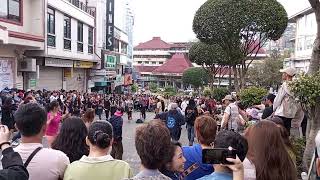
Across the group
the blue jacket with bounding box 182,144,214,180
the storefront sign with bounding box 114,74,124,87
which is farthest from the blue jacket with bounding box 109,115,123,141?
the storefront sign with bounding box 114,74,124,87

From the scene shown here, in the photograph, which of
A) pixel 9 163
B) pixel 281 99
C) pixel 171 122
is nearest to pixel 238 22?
pixel 171 122

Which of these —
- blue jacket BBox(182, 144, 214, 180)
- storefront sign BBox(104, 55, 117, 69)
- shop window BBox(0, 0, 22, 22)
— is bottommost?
blue jacket BBox(182, 144, 214, 180)

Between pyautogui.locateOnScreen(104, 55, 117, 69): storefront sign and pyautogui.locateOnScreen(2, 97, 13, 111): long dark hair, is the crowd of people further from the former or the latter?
pyautogui.locateOnScreen(104, 55, 117, 69): storefront sign

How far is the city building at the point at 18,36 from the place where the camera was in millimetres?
19578

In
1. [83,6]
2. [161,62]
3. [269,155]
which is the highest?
[83,6]

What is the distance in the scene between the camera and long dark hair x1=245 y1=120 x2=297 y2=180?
3.44 m

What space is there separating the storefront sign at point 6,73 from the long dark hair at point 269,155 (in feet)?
60.1

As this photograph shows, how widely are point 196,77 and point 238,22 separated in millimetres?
42165

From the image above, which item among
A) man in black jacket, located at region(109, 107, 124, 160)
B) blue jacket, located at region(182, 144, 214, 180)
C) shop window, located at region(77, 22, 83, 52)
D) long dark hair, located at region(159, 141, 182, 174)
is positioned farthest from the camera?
shop window, located at region(77, 22, 83, 52)

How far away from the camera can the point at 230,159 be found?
287 cm

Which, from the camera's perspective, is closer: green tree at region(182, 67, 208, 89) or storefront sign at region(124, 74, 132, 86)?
storefront sign at region(124, 74, 132, 86)

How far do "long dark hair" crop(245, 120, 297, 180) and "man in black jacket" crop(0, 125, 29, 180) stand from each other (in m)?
1.81

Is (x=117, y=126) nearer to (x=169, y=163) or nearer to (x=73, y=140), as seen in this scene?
(x=73, y=140)

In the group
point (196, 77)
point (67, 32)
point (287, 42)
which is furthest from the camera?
point (287, 42)
